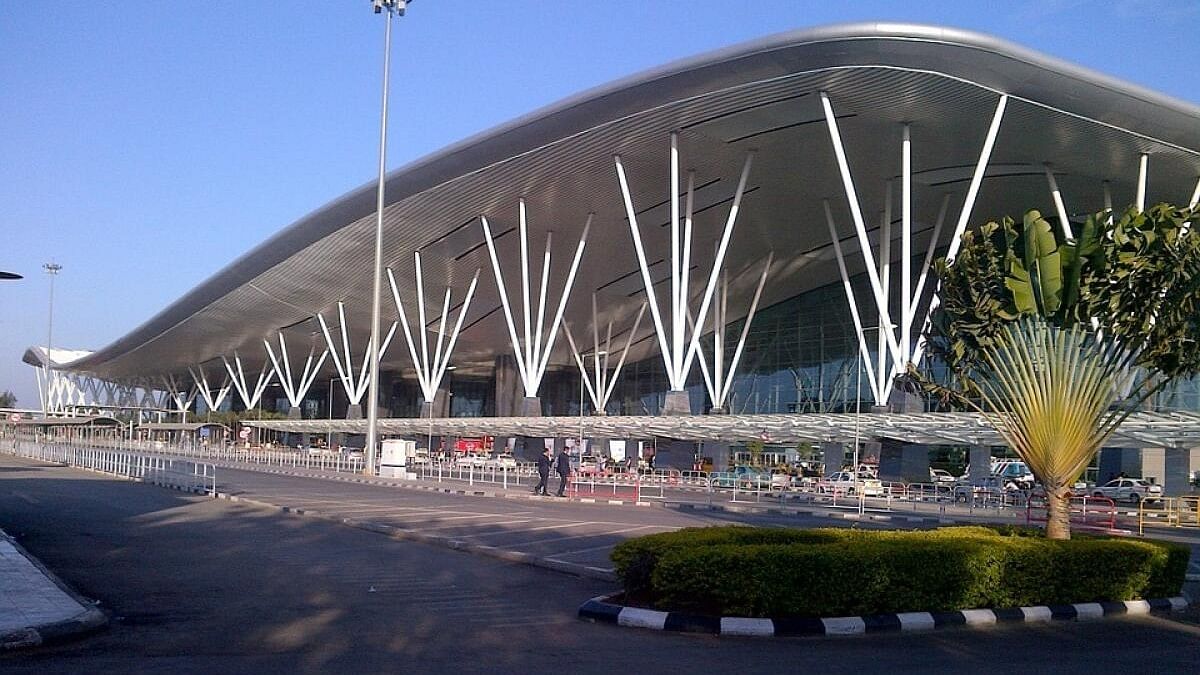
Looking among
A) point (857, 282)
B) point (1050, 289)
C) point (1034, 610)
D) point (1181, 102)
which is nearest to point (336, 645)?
point (1034, 610)

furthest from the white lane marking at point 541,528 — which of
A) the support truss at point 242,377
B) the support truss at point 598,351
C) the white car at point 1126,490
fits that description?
the support truss at point 242,377

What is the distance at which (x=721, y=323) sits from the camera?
191 feet

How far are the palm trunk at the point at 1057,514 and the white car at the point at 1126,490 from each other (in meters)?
30.3

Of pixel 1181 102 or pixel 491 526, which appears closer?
pixel 491 526

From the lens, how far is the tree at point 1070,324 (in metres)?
15.5

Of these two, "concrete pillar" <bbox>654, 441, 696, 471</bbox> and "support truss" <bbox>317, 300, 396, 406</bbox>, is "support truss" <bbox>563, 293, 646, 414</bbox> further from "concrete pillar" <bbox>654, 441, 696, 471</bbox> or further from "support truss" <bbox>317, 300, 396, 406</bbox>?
"support truss" <bbox>317, 300, 396, 406</bbox>

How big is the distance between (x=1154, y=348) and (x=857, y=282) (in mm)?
48140

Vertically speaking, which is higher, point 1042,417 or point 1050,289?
point 1050,289

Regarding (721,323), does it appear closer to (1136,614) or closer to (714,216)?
(714,216)

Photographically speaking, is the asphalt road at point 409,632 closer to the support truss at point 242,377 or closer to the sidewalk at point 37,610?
the sidewalk at point 37,610

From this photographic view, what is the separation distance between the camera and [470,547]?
1775cm

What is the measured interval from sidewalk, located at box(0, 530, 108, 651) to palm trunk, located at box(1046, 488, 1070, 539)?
11.5 metres

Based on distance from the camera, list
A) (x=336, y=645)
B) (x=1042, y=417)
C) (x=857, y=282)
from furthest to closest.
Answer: (x=857, y=282), (x=1042, y=417), (x=336, y=645)

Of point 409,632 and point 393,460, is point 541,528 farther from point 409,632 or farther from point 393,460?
point 393,460
